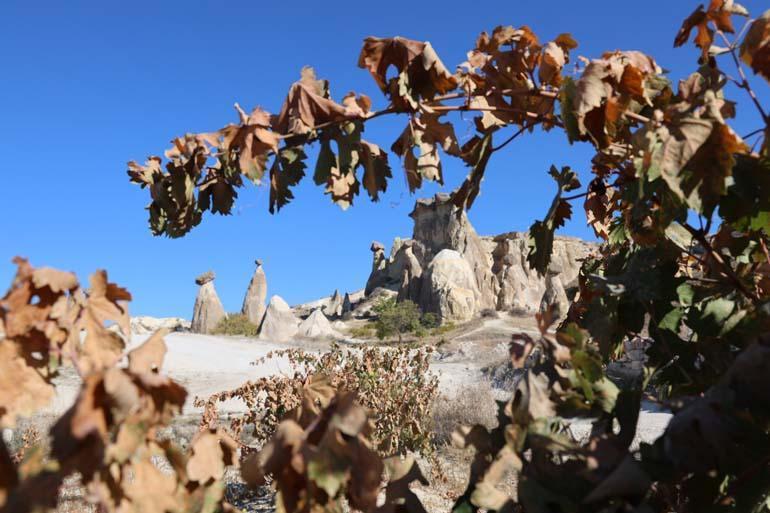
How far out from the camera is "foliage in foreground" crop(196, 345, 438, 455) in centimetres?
494

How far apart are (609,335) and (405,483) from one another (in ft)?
1.84

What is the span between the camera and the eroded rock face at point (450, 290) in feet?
104

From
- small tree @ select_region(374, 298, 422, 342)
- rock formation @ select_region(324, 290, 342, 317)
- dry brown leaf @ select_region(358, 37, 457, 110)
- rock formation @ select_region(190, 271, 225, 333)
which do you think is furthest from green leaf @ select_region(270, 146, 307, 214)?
rock formation @ select_region(324, 290, 342, 317)

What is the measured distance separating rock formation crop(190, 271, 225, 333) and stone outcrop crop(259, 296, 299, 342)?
368 centimetres

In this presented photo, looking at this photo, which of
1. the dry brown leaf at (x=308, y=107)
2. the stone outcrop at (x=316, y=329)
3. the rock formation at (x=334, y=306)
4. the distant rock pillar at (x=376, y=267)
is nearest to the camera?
the dry brown leaf at (x=308, y=107)

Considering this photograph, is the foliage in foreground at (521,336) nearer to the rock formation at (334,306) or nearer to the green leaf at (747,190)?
the green leaf at (747,190)

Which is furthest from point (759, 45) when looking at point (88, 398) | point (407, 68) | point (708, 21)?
point (88, 398)

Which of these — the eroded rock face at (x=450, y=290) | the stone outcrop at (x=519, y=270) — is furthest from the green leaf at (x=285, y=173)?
the stone outcrop at (x=519, y=270)

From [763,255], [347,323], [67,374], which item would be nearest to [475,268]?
[347,323]

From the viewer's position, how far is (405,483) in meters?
1.00

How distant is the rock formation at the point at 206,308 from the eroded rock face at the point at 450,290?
1030 centimetres

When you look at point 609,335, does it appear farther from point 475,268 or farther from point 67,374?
point 475,268

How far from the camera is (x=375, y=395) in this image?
17.9 feet

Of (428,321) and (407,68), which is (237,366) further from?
(428,321)
